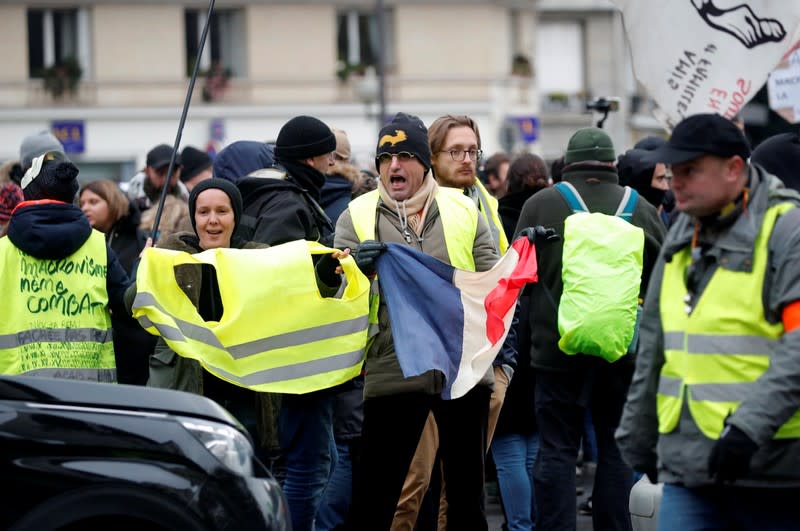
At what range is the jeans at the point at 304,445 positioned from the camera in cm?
747

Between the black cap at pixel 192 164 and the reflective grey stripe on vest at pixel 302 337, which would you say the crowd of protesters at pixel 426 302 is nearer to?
the reflective grey stripe on vest at pixel 302 337

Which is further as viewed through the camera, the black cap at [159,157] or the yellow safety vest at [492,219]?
the black cap at [159,157]

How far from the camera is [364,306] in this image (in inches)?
279

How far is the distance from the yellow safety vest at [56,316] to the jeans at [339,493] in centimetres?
181

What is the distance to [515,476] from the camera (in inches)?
335

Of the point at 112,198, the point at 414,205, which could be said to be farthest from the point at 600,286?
the point at 112,198

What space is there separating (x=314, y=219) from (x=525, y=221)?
106 centimetres

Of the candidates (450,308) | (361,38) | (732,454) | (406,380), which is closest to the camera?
(732,454)

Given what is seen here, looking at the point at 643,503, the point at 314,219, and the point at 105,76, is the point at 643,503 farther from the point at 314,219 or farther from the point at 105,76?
the point at 105,76

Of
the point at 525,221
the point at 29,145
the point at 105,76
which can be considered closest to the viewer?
the point at 525,221

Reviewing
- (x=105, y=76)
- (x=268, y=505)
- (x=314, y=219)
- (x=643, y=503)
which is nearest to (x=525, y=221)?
(x=314, y=219)

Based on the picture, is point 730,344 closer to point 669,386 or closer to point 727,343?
point 727,343

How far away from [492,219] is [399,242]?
3.50 ft

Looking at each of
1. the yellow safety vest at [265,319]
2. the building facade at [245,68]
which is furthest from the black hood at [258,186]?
the building facade at [245,68]
